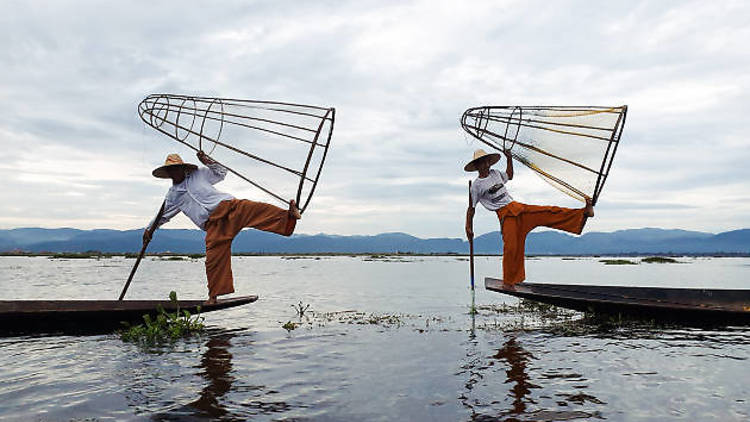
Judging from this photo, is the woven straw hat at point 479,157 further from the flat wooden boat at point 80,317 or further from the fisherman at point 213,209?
the flat wooden boat at point 80,317

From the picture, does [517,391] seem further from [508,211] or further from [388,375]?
[508,211]

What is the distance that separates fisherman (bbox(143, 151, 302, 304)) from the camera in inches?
383

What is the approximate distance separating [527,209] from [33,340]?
9683 mm

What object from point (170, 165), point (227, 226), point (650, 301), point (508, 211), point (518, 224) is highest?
point (170, 165)

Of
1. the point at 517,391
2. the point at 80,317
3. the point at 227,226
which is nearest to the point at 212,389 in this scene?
the point at 517,391

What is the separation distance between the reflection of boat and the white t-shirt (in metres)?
1.78

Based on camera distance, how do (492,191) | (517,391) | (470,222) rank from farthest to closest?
(470,222) < (492,191) < (517,391)

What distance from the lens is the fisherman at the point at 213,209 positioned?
31.9ft

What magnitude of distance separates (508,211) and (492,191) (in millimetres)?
566

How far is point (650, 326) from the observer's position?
10586 mm

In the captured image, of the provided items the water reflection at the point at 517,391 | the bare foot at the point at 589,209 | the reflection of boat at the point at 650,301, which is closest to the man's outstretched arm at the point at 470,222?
the reflection of boat at the point at 650,301

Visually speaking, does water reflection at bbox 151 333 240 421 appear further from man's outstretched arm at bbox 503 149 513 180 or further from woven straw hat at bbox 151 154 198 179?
man's outstretched arm at bbox 503 149 513 180

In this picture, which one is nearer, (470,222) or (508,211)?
(508,211)

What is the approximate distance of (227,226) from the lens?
9.88 metres
